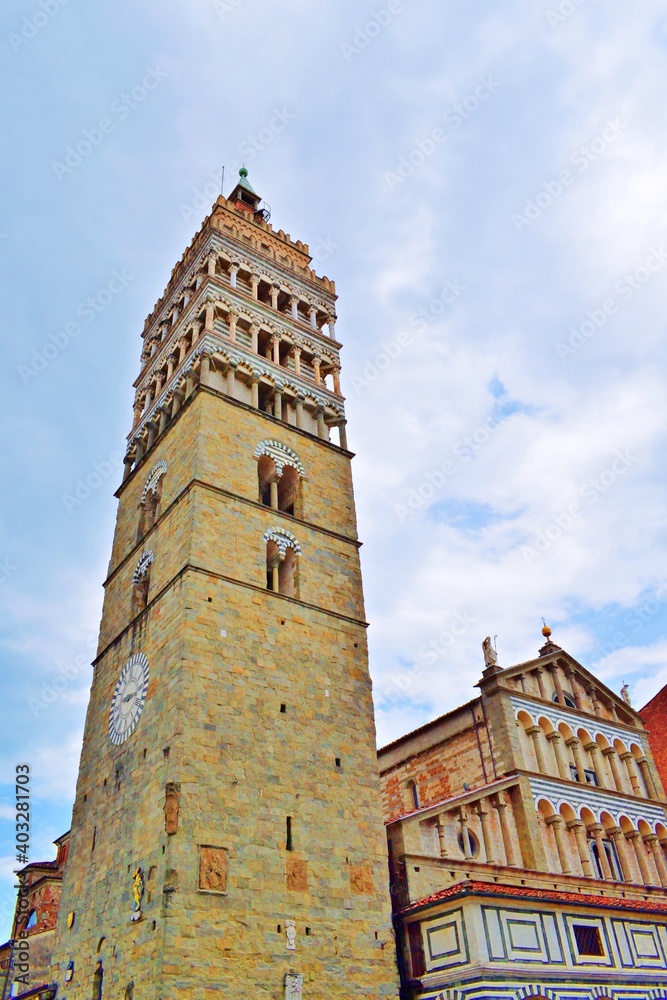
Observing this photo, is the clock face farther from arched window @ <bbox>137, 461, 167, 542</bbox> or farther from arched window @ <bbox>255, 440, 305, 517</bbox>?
arched window @ <bbox>255, 440, 305, 517</bbox>

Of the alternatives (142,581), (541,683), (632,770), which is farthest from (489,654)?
(142,581)

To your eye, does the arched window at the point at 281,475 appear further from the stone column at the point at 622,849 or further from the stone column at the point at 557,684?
the stone column at the point at 622,849

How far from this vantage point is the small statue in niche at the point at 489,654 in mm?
22481

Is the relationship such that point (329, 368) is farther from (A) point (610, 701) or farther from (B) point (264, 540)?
(A) point (610, 701)

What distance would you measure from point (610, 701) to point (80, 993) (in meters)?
17.4

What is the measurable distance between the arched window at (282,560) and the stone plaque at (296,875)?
20.5 feet

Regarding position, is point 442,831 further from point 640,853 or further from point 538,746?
point 640,853

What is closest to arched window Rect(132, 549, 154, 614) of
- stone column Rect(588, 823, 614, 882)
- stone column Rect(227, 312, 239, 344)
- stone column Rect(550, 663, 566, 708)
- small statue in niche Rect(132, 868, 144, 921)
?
small statue in niche Rect(132, 868, 144, 921)

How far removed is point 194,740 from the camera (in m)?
15.3

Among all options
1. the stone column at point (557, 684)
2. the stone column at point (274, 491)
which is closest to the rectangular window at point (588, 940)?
the stone column at point (557, 684)

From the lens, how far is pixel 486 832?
19109 millimetres

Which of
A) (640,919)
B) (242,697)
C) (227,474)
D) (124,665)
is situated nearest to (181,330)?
(227,474)

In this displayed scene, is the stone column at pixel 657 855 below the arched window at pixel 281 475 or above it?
below

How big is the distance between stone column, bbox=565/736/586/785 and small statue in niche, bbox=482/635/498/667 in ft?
10.9
